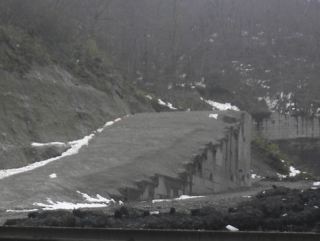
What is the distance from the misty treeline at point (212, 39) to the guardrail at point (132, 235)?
176 ft

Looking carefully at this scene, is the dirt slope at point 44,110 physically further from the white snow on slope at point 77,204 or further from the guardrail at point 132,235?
the guardrail at point 132,235

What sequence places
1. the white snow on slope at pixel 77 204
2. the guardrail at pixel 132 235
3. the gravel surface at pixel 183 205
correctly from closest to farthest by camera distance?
the guardrail at pixel 132 235, the gravel surface at pixel 183 205, the white snow on slope at pixel 77 204

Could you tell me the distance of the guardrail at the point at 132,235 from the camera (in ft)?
25.5

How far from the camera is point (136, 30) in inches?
3853

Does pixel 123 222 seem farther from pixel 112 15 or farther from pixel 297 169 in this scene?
pixel 112 15

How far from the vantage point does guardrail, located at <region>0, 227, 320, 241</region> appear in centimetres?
777

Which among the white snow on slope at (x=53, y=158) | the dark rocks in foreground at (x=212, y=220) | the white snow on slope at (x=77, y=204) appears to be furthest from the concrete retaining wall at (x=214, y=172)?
the dark rocks in foreground at (x=212, y=220)

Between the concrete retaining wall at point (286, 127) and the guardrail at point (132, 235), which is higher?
the concrete retaining wall at point (286, 127)

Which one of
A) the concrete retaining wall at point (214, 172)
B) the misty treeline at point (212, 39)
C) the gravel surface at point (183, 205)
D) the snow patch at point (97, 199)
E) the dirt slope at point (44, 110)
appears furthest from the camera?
the misty treeline at point (212, 39)

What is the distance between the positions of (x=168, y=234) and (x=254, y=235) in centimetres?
105

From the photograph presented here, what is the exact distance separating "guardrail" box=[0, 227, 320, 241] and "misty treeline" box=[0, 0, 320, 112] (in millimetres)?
53698

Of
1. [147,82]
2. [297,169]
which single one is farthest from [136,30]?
[297,169]

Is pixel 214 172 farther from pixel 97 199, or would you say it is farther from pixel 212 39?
pixel 212 39

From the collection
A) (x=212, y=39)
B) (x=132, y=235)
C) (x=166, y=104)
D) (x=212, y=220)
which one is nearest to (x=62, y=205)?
(x=212, y=220)
